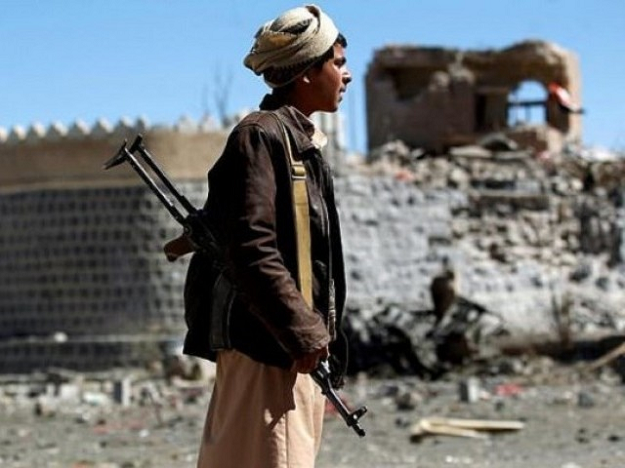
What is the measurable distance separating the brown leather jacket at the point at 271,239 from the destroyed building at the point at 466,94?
24174 millimetres

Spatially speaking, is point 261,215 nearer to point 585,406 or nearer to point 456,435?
point 456,435

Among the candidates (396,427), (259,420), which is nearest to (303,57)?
(259,420)

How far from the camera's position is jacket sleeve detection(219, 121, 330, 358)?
3.51 metres

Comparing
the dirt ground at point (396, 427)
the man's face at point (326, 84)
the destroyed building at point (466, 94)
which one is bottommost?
the dirt ground at point (396, 427)

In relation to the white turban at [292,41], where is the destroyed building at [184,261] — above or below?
below

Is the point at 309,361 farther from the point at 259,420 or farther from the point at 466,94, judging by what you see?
the point at 466,94

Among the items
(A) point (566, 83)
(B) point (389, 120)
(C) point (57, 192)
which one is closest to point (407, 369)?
(C) point (57, 192)

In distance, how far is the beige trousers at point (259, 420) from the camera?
3.62 m

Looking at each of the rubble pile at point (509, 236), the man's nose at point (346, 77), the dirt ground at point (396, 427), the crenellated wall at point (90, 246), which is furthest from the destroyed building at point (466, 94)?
the man's nose at point (346, 77)

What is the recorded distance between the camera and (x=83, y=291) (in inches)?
784

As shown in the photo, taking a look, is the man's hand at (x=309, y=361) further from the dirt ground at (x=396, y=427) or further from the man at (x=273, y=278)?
the dirt ground at (x=396, y=427)

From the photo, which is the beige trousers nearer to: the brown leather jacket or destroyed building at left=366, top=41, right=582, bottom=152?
the brown leather jacket

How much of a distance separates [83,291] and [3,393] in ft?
9.85

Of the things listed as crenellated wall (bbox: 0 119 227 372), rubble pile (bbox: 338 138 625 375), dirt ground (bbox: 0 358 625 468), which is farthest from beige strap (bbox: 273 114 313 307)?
crenellated wall (bbox: 0 119 227 372)
